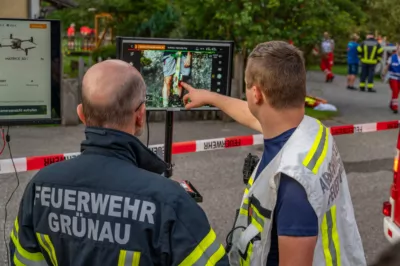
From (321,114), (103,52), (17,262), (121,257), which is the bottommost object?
(321,114)

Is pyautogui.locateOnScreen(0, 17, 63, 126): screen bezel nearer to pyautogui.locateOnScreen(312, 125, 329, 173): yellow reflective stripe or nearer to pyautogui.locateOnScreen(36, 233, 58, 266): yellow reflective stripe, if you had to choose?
pyautogui.locateOnScreen(36, 233, 58, 266): yellow reflective stripe

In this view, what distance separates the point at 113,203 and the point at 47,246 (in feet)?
1.11

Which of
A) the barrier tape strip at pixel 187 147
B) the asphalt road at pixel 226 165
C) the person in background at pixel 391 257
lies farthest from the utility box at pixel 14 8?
the person in background at pixel 391 257

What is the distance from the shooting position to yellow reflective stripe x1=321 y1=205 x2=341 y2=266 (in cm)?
236

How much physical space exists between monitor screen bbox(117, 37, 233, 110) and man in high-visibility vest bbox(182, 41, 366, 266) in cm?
116

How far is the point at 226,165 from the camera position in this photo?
9.10m

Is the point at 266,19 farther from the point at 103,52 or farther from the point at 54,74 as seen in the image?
the point at 103,52

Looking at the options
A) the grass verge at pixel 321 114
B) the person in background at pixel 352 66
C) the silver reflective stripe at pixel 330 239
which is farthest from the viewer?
the person in background at pixel 352 66

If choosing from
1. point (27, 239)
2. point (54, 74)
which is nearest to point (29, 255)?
point (27, 239)

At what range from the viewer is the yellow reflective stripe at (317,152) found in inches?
90.4

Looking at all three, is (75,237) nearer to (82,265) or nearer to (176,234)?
(82,265)

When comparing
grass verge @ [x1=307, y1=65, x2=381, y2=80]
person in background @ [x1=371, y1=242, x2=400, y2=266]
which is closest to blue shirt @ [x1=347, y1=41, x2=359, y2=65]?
grass verge @ [x1=307, y1=65, x2=381, y2=80]

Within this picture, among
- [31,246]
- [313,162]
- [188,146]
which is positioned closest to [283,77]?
[313,162]

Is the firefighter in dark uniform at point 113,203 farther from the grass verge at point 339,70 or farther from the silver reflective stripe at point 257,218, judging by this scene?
the grass verge at point 339,70
